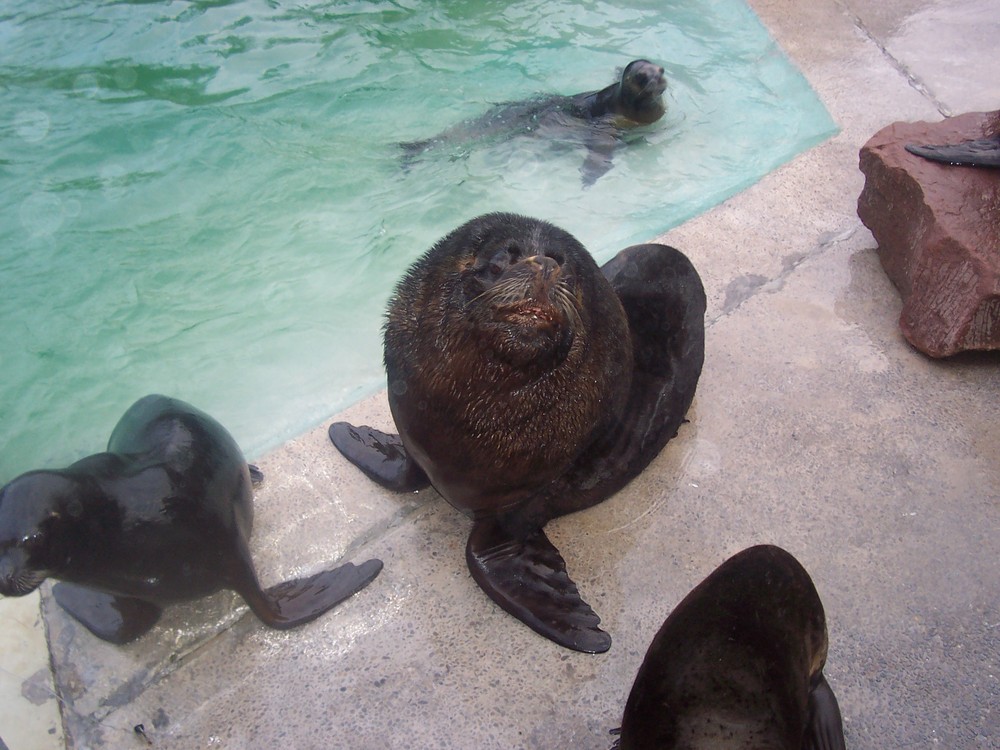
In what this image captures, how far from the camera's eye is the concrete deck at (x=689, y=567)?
8.30 feet

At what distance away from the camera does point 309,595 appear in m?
2.84

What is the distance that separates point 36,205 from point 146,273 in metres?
1.42

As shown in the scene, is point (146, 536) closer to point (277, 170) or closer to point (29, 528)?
point (29, 528)

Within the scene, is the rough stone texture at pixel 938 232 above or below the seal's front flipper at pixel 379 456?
above

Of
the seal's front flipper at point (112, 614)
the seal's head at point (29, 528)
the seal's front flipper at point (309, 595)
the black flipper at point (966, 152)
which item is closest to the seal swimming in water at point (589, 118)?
the black flipper at point (966, 152)

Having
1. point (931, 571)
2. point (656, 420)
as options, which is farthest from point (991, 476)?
point (656, 420)

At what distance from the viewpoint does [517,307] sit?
2326mm

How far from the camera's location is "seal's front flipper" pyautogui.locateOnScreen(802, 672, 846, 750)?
2260mm

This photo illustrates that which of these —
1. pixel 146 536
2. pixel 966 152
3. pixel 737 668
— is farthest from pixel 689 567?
pixel 966 152

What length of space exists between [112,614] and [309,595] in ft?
2.19

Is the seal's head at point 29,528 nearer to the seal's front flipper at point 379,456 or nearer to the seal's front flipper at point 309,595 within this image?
the seal's front flipper at point 309,595

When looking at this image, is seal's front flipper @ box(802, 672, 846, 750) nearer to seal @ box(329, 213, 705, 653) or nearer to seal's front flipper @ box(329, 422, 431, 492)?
seal @ box(329, 213, 705, 653)

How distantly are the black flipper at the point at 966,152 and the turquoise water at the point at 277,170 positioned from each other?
1.36 metres

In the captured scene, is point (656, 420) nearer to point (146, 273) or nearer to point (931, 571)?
point (931, 571)
